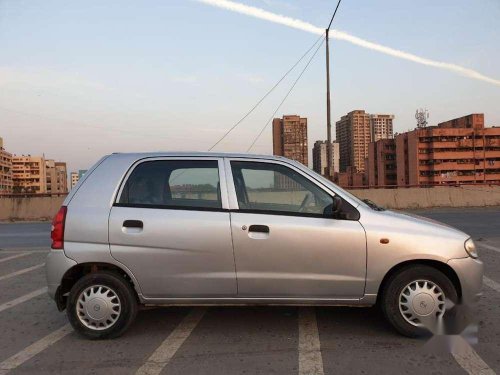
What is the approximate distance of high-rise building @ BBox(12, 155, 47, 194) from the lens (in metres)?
164

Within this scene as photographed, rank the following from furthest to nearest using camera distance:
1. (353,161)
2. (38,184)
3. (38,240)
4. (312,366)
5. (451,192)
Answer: (38,184) < (353,161) < (451,192) < (38,240) < (312,366)

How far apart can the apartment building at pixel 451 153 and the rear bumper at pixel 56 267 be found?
424ft

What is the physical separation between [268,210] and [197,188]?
75 centimetres

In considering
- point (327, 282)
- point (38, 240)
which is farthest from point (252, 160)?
point (38, 240)

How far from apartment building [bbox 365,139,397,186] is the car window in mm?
128866

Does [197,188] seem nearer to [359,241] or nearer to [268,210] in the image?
[268,210]

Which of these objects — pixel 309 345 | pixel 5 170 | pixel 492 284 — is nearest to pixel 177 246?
pixel 309 345

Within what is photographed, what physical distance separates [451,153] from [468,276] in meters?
134

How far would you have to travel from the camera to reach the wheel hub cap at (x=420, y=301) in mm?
4109

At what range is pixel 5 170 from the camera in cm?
14938

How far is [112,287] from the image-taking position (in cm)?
422

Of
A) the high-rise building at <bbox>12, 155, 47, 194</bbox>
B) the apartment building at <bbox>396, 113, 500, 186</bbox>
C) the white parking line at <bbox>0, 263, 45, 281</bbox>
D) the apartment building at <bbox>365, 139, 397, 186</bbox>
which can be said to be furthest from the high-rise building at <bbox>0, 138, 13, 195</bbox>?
the white parking line at <bbox>0, 263, 45, 281</bbox>

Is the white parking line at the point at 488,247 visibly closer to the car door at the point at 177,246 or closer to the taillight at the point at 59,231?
the car door at the point at 177,246

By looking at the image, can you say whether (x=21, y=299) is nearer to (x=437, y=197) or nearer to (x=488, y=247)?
(x=488, y=247)
